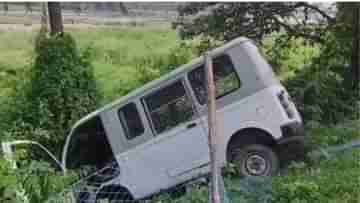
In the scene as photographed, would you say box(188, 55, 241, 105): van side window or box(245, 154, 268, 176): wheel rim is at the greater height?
box(188, 55, 241, 105): van side window

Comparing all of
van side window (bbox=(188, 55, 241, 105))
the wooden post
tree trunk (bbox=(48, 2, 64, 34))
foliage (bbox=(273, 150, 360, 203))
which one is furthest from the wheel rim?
tree trunk (bbox=(48, 2, 64, 34))

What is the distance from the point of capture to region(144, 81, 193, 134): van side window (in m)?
3.64

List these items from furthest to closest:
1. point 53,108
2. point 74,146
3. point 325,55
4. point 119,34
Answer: point 119,34
point 325,55
point 53,108
point 74,146

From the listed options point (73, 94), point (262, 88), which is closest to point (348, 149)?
point (262, 88)

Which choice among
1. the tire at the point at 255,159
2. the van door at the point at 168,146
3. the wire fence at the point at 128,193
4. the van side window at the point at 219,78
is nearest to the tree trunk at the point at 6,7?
the van door at the point at 168,146

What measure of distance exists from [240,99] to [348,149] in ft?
3.41

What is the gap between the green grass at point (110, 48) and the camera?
5.48 m

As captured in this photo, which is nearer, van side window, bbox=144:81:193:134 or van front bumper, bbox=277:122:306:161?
van front bumper, bbox=277:122:306:161

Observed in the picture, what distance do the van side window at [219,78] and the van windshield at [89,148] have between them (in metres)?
0.99

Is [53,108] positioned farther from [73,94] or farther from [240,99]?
[240,99]

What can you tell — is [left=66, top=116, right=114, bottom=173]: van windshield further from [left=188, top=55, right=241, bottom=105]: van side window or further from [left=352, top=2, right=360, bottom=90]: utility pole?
[left=352, top=2, right=360, bottom=90]: utility pole

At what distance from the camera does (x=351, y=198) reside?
8.96 ft

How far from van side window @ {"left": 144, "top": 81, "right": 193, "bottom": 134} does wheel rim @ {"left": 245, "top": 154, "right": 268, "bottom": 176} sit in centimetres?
61

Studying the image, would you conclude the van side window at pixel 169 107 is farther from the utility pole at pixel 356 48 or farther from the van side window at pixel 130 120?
the utility pole at pixel 356 48
